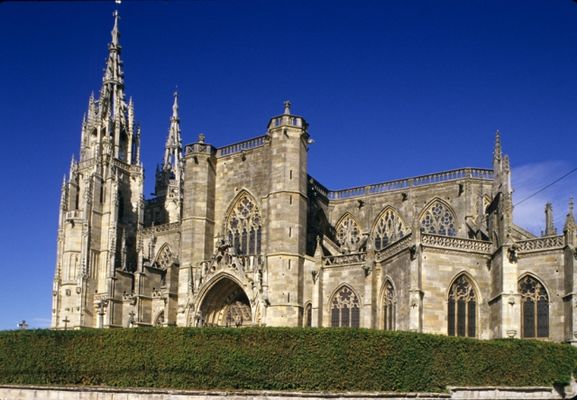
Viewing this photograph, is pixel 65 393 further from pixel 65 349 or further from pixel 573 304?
pixel 573 304

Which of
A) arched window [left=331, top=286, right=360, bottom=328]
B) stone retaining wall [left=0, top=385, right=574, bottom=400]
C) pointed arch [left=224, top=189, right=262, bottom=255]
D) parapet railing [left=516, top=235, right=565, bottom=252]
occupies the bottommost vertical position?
stone retaining wall [left=0, top=385, right=574, bottom=400]

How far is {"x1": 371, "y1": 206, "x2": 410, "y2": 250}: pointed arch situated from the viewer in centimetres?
3825

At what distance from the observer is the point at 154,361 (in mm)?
23562

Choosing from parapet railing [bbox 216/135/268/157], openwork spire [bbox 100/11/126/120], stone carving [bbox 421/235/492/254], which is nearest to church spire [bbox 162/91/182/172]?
openwork spire [bbox 100/11/126/120]

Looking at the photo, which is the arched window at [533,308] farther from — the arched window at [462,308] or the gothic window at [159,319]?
the gothic window at [159,319]

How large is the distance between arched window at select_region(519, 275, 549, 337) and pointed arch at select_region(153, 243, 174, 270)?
25391mm

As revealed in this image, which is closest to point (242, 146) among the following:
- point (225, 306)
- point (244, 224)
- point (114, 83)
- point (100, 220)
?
point (244, 224)

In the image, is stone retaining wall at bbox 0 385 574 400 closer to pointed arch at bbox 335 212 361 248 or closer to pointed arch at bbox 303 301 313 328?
pointed arch at bbox 303 301 313 328

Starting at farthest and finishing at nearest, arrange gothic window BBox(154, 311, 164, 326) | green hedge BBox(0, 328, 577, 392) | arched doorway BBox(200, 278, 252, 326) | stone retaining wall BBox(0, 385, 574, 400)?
gothic window BBox(154, 311, 164, 326) → arched doorway BBox(200, 278, 252, 326) → green hedge BBox(0, 328, 577, 392) → stone retaining wall BBox(0, 385, 574, 400)

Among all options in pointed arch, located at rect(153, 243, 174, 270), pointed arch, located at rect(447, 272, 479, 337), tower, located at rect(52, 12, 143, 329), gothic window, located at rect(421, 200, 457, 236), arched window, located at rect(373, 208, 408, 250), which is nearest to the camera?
pointed arch, located at rect(447, 272, 479, 337)

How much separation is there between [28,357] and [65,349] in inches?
81.1

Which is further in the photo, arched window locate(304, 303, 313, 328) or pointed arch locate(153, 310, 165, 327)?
pointed arch locate(153, 310, 165, 327)

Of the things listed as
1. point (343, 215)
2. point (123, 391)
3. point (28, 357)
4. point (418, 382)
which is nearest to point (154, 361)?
point (123, 391)

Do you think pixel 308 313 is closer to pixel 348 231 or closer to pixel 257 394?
pixel 348 231
